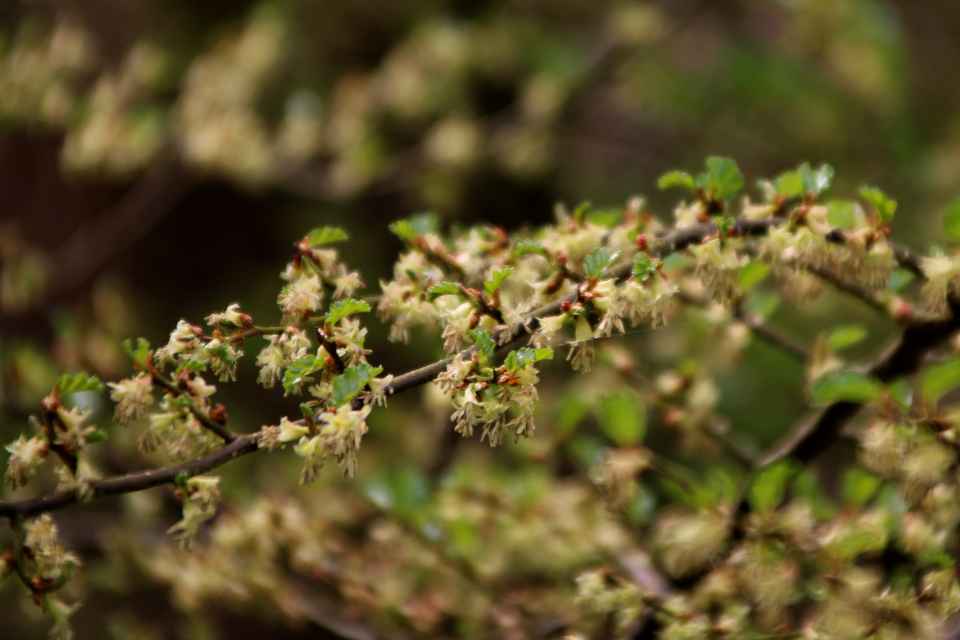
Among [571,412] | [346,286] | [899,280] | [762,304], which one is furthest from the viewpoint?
[571,412]

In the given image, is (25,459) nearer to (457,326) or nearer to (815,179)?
(457,326)

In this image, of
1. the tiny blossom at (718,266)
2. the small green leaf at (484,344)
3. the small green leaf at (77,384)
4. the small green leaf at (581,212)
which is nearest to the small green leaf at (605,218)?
the small green leaf at (581,212)

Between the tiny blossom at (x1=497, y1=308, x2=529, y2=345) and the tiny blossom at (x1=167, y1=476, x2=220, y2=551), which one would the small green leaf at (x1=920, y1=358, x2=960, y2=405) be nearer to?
the tiny blossom at (x1=497, y1=308, x2=529, y2=345)

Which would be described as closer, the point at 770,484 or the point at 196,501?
the point at 196,501

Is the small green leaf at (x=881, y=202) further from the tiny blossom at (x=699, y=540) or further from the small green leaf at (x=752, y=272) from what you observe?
the tiny blossom at (x=699, y=540)

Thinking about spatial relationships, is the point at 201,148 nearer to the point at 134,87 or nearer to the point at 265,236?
the point at 134,87

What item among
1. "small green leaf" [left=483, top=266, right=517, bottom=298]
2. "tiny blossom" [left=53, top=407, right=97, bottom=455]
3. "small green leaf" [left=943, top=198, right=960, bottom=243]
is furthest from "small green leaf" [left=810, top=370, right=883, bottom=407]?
"tiny blossom" [left=53, top=407, right=97, bottom=455]

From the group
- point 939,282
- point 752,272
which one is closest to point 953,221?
point 939,282
